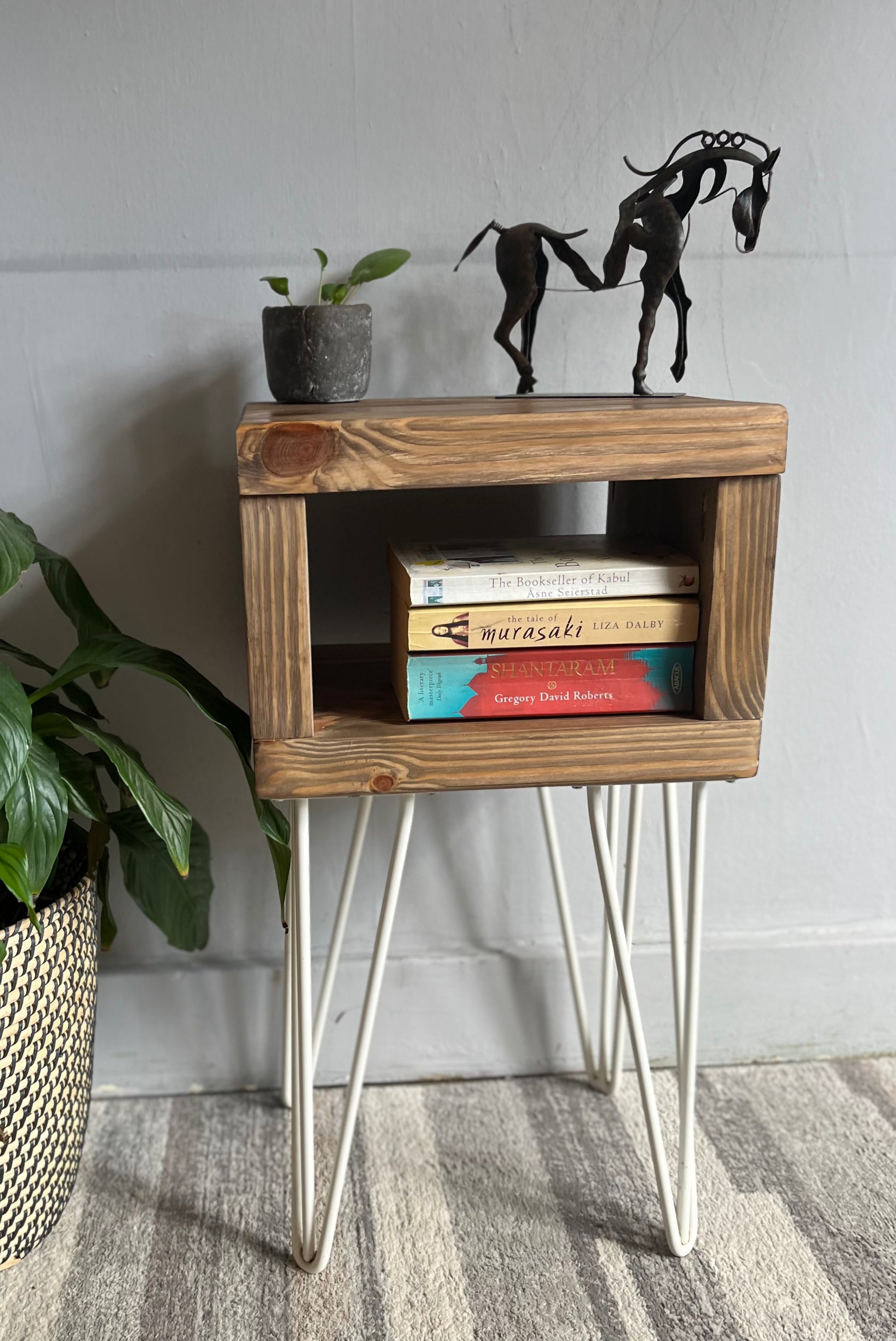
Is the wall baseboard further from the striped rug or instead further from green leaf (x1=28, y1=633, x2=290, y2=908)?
green leaf (x1=28, y1=633, x2=290, y2=908)

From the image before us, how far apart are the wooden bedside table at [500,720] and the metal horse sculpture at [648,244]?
0.29 ft

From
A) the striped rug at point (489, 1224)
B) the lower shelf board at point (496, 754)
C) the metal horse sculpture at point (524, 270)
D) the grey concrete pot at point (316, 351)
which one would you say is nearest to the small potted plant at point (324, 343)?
the grey concrete pot at point (316, 351)

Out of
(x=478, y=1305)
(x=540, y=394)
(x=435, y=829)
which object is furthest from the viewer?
(x=435, y=829)

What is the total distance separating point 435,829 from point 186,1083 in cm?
49

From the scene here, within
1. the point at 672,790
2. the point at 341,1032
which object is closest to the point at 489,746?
the point at 672,790

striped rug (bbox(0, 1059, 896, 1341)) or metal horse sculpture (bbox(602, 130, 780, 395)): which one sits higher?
metal horse sculpture (bbox(602, 130, 780, 395))

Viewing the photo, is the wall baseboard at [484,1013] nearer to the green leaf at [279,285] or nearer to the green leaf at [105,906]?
the green leaf at [105,906]

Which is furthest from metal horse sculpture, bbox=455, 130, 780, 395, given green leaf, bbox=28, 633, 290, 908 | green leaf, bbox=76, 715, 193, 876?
green leaf, bbox=76, 715, 193, 876

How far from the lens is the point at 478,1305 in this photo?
1080mm

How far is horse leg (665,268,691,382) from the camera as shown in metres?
1.14

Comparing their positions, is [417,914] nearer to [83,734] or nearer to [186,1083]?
[186,1083]

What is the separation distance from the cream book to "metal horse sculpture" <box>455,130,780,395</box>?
0.89ft

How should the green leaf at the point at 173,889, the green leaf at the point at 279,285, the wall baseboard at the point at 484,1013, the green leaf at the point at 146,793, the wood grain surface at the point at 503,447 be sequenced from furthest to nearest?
the wall baseboard at the point at 484,1013 < the green leaf at the point at 173,889 < the green leaf at the point at 279,285 < the green leaf at the point at 146,793 < the wood grain surface at the point at 503,447

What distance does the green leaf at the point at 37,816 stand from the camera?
3.11 feet
